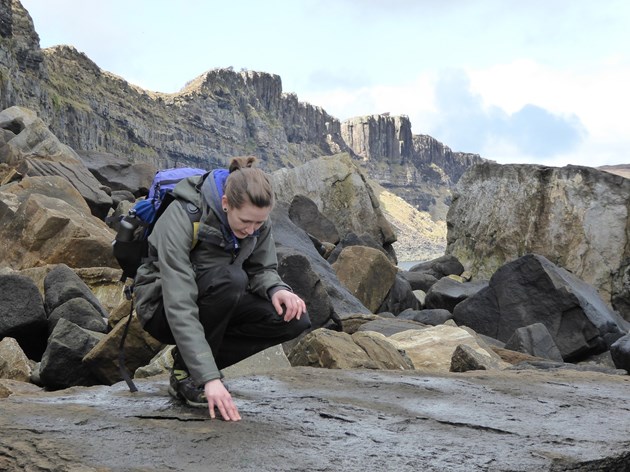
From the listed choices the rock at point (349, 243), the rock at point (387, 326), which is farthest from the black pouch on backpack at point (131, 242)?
the rock at point (349, 243)

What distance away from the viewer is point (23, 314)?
8930 millimetres

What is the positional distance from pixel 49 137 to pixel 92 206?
8.98m

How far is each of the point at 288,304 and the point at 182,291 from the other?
671 millimetres

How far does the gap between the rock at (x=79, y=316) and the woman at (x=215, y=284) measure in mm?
4420

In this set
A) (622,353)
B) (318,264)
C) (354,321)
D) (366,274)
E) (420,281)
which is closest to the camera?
(622,353)

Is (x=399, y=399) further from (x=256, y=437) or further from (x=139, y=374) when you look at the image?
(x=139, y=374)

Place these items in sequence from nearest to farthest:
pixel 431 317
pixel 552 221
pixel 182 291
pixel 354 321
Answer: pixel 182 291 < pixel 354 321 < pixel 431 317 < pixel 552 221

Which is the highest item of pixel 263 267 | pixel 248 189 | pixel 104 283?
pixel 248 189

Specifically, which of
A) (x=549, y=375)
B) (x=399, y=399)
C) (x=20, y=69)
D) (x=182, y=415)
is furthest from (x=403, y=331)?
(x=20, y=69)

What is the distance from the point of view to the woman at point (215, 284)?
4211 mm

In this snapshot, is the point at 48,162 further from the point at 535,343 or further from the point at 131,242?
the point at 131,242

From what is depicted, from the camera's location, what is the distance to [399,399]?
5.23 meters

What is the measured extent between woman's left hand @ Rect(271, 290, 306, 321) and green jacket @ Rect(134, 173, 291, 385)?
0.28ft

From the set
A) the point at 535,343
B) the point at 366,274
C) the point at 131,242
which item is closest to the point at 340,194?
the point at 366,274
